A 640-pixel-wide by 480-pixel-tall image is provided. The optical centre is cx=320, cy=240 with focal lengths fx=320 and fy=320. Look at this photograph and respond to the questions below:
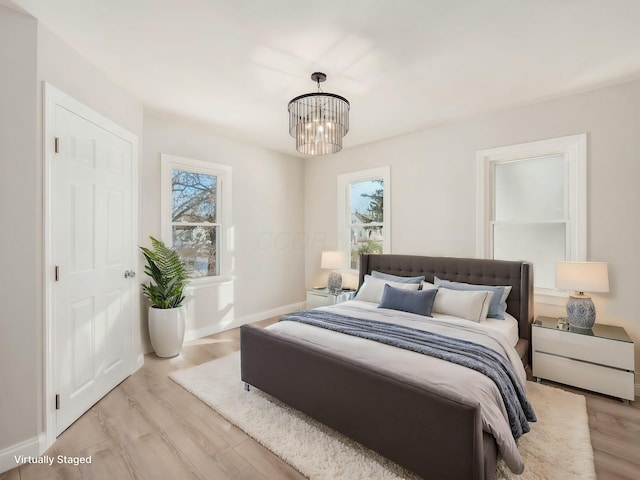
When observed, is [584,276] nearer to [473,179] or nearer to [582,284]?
[582,284]

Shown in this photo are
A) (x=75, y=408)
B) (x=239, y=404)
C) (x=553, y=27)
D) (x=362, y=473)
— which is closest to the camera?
(x=362, y=473)

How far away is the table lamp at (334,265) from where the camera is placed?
4605 millimetres

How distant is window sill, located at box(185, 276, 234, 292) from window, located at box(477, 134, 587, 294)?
3.21 metres

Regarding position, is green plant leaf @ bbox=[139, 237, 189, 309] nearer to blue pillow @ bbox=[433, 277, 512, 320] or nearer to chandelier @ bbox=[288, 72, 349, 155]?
chandelier @ bbox=[288, 72, 349, 155]

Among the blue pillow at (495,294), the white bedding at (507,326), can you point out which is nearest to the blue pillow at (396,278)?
the blue pillow at (495,294)

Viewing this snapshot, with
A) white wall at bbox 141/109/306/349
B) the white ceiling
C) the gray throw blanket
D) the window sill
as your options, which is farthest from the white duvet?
the white ceiling

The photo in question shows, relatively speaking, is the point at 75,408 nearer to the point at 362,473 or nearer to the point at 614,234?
the point at 362,473

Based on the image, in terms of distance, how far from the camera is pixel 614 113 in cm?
285

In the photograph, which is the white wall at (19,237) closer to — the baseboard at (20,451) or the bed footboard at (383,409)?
the baseboard at (20,451)

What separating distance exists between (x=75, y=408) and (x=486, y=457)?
106 inches

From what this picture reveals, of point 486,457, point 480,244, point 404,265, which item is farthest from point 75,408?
point 480,244

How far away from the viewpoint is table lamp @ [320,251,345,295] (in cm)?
461

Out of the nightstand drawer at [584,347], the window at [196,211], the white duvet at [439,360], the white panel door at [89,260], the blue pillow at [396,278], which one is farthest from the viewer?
the window at [196,211]

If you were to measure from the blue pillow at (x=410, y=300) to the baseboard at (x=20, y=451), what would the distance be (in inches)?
110
